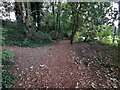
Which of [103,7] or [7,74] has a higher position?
[103,7]

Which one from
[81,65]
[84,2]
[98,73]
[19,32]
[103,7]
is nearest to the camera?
[98,73]

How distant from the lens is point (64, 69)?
3646 millimetres

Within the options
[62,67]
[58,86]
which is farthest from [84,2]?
[58,86]

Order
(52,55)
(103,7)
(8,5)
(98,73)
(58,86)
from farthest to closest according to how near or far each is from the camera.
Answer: (8,5) → (103,7) → (52,55) → (98,73) → (58,86)

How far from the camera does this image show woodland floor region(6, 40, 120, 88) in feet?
10.5

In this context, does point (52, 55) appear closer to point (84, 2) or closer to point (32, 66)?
point (32, 66)

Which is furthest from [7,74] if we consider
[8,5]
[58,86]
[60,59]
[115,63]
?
[8,5]

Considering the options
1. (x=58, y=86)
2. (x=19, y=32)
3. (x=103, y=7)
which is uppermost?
(x=103, y=7)

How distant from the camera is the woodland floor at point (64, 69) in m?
3.21

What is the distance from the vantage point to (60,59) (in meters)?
4.10

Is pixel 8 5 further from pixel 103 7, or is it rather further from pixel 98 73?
pixel 98 73

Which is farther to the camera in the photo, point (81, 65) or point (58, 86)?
point (81, 65)

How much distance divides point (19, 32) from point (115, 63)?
3229 mm

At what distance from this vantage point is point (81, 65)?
3.90 meters
